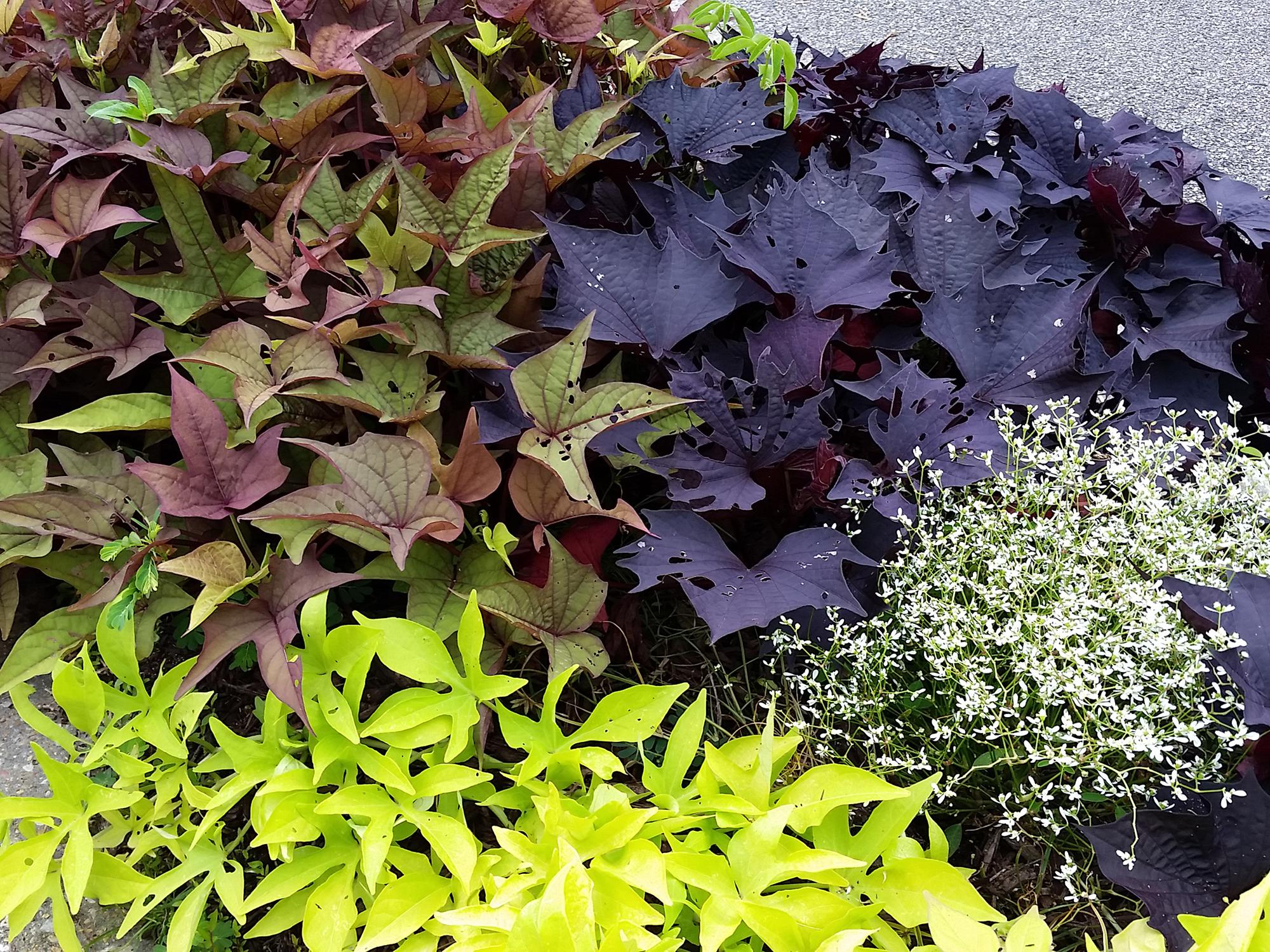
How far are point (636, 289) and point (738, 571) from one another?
0.52 metres

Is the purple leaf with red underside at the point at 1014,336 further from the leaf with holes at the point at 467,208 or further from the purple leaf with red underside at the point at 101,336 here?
the purple leaf with red underside at the point at 101,336

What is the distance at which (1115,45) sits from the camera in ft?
15.6

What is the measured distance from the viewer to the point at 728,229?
1.81 meters

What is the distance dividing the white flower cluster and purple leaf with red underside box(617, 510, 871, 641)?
0.34 feet

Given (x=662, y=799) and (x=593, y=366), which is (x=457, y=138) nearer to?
(x=593, y=366)

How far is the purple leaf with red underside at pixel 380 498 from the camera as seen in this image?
1.20 metres

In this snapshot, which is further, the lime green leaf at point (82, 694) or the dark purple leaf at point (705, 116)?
the dark purple leaf at point (705, 116)

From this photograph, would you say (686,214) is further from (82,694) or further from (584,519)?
(82,694)

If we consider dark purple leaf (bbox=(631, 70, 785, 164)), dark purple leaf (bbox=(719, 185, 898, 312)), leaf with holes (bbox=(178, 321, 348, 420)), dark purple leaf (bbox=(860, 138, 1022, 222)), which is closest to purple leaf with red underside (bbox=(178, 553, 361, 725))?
leaf with holes (bbox=(178, 321, 348, 420))

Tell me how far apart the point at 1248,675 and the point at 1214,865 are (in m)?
0.22

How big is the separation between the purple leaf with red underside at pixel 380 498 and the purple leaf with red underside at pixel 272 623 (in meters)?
0.08

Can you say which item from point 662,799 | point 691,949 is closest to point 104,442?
point 662,799

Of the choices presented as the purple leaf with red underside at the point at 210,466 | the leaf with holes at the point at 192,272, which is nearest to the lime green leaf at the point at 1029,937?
the purple leaf with red underside at the point at 210,466

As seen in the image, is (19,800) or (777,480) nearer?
(19,800)
